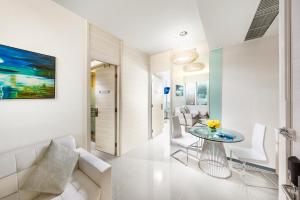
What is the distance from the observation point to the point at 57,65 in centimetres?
185

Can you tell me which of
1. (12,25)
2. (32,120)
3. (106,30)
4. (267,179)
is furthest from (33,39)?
(267,179)

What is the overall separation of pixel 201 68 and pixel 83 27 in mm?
2685

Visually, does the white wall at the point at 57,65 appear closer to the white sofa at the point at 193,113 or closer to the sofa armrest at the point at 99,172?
the sofa armrest at the point at 99,172

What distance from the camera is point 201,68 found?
3061 mm

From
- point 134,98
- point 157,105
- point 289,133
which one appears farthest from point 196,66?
point 289,133

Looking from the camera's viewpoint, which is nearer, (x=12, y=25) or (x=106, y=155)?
(x=12, y=25)

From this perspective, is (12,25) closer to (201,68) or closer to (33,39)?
(33,39)

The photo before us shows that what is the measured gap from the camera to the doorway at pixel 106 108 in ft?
9.68

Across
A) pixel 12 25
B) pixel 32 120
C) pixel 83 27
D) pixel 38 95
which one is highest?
pixel 83 27

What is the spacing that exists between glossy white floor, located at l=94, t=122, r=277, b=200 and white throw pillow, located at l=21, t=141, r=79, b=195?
78 centimetres

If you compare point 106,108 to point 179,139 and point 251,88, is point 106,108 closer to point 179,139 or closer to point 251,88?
point 179,139

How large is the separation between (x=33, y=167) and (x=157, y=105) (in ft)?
11.5

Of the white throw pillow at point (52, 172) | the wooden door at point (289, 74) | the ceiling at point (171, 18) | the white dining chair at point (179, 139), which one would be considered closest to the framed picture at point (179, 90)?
the white dining chair at point (179, 139)

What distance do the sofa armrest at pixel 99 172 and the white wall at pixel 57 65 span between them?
0.69 m
